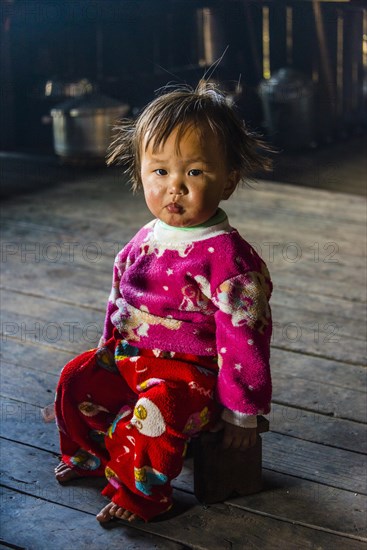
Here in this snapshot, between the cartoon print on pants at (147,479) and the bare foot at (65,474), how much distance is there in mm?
185

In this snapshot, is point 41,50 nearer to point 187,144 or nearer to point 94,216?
point 94,216

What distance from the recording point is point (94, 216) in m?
3.44

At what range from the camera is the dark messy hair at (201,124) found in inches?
54.4

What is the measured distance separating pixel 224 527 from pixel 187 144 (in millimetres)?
647

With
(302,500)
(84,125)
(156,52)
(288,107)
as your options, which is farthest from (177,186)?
(156,52)

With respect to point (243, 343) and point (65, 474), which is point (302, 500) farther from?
point (65, 474)

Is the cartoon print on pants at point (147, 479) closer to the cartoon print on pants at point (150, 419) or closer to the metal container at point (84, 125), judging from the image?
the cartoon print on pants at point (150, 419)

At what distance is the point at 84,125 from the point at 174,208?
11.0 feet

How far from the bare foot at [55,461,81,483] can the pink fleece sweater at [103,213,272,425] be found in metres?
0.28

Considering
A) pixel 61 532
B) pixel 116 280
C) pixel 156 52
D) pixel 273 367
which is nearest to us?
pixel 61 532

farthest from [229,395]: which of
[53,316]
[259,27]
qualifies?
[259,27]

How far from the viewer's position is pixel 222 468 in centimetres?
147

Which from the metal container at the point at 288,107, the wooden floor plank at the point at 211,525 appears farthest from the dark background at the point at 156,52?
the wooden floor plank at the point at 211,525

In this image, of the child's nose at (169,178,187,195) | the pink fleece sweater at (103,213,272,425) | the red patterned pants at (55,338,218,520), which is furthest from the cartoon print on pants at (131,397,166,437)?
the child's nose at (169,178,187,195)
